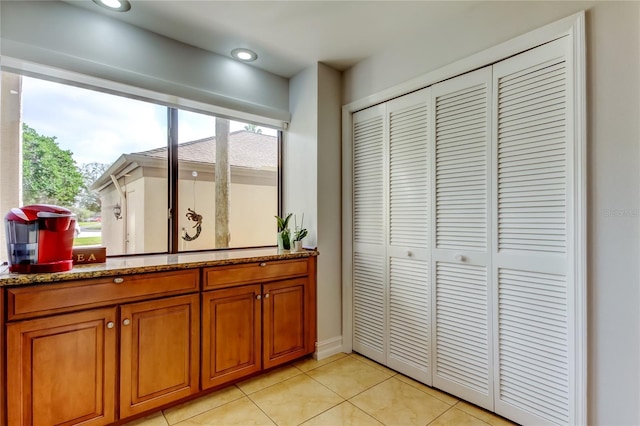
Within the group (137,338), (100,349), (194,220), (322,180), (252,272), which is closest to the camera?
(100,349)

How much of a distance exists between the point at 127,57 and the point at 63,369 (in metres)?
1.93

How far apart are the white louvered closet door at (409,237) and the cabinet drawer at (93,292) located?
147 centimetres

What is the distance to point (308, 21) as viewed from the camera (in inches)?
83.1

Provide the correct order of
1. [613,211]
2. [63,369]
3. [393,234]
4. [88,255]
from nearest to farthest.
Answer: [613,211] → [63,369] → [88,255] → [393,234]

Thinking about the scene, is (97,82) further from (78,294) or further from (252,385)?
(252,385)

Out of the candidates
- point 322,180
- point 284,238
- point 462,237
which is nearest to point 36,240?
point 284,238

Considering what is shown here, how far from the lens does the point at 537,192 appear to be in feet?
5.55

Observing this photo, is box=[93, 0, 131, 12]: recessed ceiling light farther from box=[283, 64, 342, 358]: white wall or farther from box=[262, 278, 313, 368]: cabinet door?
box=[262, 278, 313, 368]: cabinet door

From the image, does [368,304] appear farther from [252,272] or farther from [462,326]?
[252,272]

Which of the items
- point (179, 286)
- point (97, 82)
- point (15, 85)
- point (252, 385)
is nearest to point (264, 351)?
point (252, 385)

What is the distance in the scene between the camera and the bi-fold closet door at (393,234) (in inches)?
88.3

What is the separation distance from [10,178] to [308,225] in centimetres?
197

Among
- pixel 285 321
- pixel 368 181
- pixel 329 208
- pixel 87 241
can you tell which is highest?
pixel 368 181

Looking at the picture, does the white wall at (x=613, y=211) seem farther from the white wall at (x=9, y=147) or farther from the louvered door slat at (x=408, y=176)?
the white wall at (x=9, y=147)
